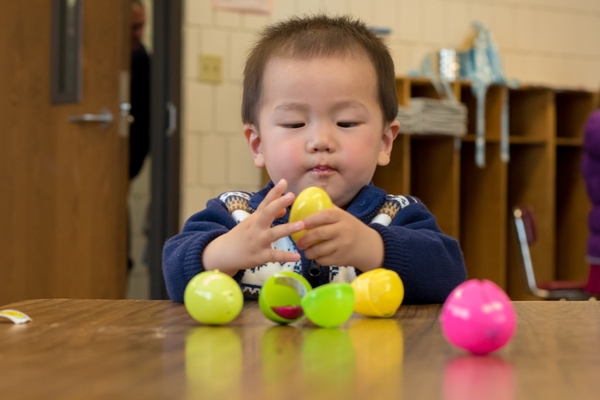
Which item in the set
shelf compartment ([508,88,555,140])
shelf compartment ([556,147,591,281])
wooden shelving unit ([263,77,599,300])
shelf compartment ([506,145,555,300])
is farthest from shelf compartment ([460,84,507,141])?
shelf compartment ([556,147,591,281])

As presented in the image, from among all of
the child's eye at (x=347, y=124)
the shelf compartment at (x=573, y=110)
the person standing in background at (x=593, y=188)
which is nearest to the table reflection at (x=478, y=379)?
the child's eye at (x=347, y=124)

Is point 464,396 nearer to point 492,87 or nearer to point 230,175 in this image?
point 230,175

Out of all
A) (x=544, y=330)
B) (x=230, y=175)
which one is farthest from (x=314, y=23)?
(x=230, y=175)

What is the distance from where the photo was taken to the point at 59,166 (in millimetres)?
3070

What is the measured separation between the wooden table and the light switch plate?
3270 mm

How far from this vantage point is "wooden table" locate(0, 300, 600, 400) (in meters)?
0.40

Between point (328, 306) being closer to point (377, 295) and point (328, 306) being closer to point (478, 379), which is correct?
point (377, 295)

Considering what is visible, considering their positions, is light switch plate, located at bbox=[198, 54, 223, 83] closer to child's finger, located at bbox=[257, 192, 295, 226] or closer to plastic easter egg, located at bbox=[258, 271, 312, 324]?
child's finger, located at bbox=[257, 192, 295, 226]

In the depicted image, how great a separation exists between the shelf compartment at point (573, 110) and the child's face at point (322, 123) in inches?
135

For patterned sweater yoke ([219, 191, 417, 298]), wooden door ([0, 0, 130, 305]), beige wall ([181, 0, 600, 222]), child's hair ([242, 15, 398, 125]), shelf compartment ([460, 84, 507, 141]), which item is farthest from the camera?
shelf compartment ([460, 84, 507, 141])

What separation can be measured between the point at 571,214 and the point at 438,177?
0.98m

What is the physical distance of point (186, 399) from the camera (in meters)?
0.38

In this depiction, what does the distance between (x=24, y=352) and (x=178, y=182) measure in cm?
310

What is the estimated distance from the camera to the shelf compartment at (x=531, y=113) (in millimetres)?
4293
